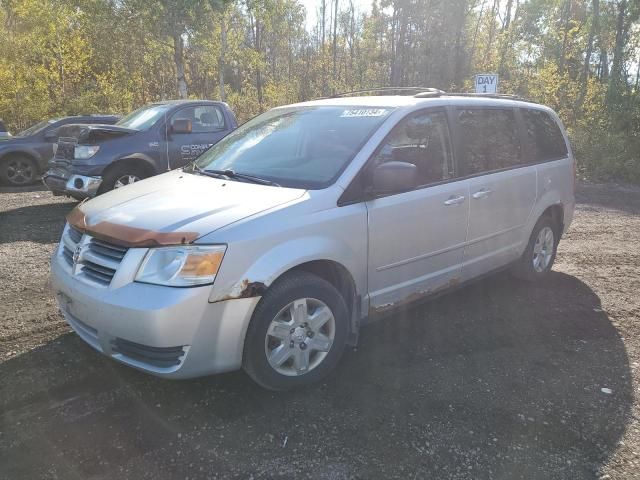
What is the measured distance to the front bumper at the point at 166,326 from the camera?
2.60 metres

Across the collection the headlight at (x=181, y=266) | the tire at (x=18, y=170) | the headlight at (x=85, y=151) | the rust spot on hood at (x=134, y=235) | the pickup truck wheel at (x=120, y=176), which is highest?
the rust spot on hood at (x=134, y=235)

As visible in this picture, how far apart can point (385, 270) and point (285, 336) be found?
34.8 inches

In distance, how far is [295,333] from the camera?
3.03m

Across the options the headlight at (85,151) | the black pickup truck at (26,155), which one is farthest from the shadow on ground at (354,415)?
the black pickup truck at (26,155)

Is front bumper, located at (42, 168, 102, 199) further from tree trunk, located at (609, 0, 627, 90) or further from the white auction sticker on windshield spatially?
tree trunk, located at (609, 0, 627, 90)

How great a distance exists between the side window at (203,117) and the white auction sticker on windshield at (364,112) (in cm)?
535

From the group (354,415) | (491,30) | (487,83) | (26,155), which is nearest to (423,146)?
(354,415)

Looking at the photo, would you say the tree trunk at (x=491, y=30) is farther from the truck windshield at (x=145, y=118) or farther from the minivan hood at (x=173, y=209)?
the minivan hood at (x=173, y=209)

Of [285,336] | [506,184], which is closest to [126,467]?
[285,336]

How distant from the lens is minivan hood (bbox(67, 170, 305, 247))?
9.01 ft

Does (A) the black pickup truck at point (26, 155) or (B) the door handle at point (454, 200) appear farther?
(A) the black pickup truck at point (26, 155)

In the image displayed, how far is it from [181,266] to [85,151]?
5942mm

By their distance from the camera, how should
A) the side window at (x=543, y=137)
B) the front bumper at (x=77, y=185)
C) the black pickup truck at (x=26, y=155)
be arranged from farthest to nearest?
the black pickup truck at (x=26, y=155) → the front bumper at (x=77, y=185) → the side window at (x=543, y=137)

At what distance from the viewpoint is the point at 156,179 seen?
155 inches
